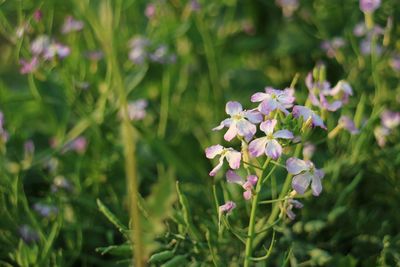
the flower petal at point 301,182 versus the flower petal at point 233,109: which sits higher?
the flower petal at point 233,109

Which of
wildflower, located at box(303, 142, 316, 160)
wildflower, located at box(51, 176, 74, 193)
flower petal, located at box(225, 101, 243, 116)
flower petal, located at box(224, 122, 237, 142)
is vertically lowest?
wildflower, located at box(51, 176, 74, 193)

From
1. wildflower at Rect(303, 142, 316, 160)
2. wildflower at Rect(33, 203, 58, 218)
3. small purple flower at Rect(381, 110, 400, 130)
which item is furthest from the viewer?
small purple flower at Rect(381, 110, 400, 130)

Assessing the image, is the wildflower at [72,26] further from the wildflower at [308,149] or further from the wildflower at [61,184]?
the wildflower at [308,149]

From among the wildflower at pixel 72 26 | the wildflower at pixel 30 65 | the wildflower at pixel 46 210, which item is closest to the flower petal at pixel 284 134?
the wildflower at pixel 46 210

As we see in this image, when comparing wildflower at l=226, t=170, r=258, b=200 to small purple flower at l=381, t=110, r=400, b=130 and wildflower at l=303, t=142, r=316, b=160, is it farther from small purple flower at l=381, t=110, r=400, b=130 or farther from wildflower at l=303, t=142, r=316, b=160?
small purple flower at l=381, t=110, r=400, b=130

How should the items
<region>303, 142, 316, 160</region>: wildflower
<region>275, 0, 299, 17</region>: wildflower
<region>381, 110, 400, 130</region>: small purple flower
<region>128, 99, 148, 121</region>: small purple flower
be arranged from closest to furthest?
<region>303, 142, 316, 160</region>: wildflower → <region>381, 110, 400, 130</region>: small purple flower → <region>128, 99, 148, 121</region>: small purple flower → <region>275, 0, 299, 17</region>: wildflower

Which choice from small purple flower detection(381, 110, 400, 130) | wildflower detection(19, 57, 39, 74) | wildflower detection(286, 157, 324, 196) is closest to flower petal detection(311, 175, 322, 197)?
wildflower detection(286, 157, 324, 196)

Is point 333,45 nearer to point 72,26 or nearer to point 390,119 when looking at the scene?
point 390,119

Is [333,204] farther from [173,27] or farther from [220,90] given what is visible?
[173,27]

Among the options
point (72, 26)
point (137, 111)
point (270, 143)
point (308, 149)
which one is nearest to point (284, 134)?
point (270, 143)
